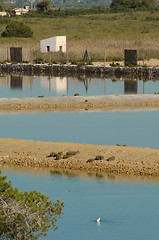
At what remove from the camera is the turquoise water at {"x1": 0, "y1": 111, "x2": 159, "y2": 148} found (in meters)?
33.7

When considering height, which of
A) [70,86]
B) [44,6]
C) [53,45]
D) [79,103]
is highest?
[44,6]

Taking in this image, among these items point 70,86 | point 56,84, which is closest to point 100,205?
point 70,86

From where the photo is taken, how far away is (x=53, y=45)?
8825cm

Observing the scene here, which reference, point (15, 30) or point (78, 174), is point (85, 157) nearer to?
point (78, 174)

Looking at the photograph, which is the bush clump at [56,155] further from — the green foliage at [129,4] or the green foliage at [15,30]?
the green foliage at [129,4]

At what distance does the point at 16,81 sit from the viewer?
64.8 m

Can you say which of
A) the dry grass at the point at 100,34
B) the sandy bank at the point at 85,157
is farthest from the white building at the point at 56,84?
the sandy bank at the point at 85,157

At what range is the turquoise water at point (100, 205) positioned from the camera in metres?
19.8

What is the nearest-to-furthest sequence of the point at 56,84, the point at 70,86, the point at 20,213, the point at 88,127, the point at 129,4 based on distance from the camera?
the point at 20,213
the point at 88,127
the point at 70,86
the point at 56,84
the point at 129,4

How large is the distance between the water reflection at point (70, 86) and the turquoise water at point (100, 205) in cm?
2591

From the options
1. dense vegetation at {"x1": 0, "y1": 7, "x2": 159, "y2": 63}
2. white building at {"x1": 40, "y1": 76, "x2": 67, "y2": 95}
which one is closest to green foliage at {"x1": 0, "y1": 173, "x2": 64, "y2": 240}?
white building at {"x1": 40, "y1": 76, "x2": 67, "y2": 95}

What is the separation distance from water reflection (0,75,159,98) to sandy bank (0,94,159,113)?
153 inches

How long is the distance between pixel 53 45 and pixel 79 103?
142ft

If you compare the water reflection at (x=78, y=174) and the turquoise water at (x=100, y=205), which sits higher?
the water reflection at (x=78, y=174)
